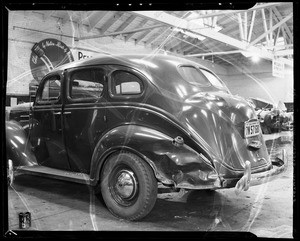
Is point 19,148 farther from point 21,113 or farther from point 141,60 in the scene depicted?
point 141,60

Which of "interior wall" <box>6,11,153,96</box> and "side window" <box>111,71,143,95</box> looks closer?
"interior wall" <box>6,11,153,96</box>

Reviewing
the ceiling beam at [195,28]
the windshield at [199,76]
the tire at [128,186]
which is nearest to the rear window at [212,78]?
the windshield at [199,76]

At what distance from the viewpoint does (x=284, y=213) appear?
292 cm

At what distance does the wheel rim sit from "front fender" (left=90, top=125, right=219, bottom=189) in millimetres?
210

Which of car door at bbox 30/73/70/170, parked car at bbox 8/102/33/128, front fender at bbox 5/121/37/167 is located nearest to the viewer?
parked car at bbox 8/102/33/128

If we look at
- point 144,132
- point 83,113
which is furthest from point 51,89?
point 144,132

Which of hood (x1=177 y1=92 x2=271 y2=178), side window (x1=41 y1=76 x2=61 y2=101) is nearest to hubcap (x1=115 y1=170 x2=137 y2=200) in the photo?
hood (x1=177 y1=92 x2=271 y2=178)

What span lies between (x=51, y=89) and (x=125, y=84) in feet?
2.98

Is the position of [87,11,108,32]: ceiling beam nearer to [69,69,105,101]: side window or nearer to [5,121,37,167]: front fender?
[69,69,105,101]: side window

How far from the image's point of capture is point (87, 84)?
3336 mm

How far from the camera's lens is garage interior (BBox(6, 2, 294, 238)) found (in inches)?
112
